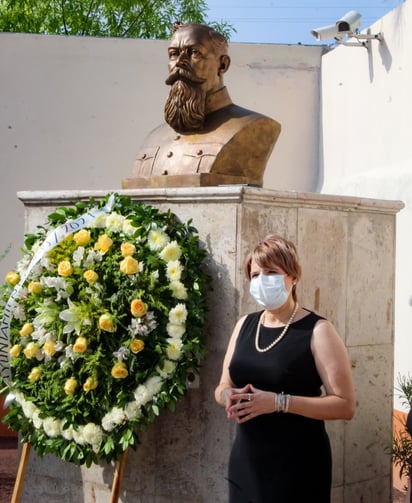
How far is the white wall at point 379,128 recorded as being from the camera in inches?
234

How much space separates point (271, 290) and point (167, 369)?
982mm

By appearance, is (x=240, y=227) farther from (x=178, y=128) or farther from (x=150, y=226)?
(x=178, y=128)

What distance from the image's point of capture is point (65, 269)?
3.96 metres

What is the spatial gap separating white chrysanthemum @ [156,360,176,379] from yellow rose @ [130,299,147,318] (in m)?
0.23

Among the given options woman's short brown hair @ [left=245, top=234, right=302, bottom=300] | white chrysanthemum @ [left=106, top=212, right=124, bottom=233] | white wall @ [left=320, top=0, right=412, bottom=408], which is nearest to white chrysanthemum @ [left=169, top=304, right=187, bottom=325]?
white chrysanthemum @ [left=106, top=212, right=124, bottom=233]

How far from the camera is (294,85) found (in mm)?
7773

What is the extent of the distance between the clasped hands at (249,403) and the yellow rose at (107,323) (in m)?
1.05

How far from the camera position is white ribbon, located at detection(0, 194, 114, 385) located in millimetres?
4055

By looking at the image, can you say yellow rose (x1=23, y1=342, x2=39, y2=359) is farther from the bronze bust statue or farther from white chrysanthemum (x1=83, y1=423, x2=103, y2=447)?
the bronze bust statue

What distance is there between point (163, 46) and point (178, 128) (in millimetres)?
3149

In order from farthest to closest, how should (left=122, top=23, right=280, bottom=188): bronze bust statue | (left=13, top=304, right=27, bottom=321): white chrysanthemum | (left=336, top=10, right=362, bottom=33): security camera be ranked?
(left=336, top=10, right=362, bottom=33): security camera < (left=122, top=23, right=280, bottom=188): bronze bust statue < (left=13, top=304, right=27, bottom=321): white chrysanthemum

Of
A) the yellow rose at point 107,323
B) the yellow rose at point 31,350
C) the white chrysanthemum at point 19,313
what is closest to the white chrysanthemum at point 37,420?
the yellow rose at point 31,350

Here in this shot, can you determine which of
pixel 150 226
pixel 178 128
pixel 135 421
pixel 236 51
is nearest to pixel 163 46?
pixel 236 51

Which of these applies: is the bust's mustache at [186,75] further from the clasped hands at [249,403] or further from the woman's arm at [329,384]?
the clasped hands at [249,403]
